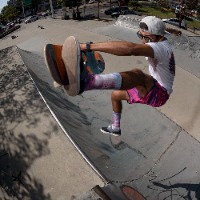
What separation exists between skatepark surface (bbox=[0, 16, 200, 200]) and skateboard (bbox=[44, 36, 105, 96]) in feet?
5.43

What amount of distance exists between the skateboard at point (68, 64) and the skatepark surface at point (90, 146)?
1.66 metres

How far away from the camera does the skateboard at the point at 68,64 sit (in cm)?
391

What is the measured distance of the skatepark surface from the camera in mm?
5129

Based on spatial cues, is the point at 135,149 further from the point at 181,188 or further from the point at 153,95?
the point at 153,95

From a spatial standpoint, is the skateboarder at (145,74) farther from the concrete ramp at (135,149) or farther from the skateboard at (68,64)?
the concrete ramp at (135,149)

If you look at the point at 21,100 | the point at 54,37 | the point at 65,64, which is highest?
the point at 65,64

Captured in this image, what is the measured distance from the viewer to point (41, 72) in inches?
387

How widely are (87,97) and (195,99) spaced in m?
3.09

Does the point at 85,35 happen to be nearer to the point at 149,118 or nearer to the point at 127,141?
the point at 149,118

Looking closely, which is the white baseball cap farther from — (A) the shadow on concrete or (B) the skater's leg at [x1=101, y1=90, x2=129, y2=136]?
(A) the shadow on concrete

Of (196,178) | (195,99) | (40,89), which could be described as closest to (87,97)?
(40,89)

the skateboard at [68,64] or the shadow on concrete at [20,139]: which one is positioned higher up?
the skateboard at [68,64]

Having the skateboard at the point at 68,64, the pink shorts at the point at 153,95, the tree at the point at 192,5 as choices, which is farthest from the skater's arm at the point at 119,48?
the tree at the point at 192,5

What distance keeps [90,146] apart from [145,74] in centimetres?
203
